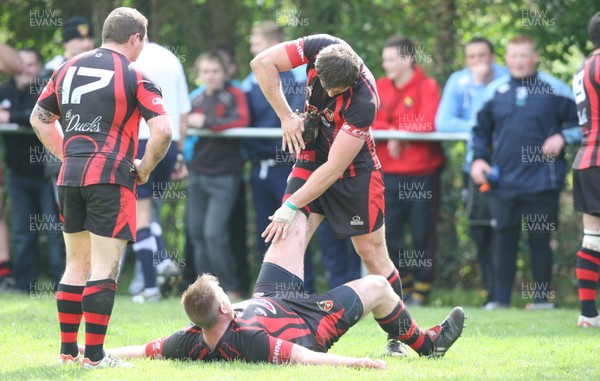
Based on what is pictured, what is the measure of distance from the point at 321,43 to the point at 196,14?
678 cm

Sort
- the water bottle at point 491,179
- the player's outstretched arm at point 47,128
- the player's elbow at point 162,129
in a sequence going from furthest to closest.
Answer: the water bottle at point 491,179 → the player's outstretched arm at point 47,128 → the player's elbow at point 162,129

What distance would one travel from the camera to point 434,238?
10.7m

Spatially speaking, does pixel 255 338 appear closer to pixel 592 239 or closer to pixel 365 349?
pixel 365 349

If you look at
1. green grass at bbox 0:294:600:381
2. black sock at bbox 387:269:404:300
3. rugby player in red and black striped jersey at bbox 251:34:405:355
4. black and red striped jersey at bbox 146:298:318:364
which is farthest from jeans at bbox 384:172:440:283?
black and red striped jersey at bbox 146:298:318:364

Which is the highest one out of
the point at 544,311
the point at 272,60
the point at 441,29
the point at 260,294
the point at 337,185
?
the point at 441,29

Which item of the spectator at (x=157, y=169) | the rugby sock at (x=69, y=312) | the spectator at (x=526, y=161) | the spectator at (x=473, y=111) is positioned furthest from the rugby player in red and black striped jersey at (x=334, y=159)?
the spectator at (x=473, y=111)

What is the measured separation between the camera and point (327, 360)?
19.0 ft

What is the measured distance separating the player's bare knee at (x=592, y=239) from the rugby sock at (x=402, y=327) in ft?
8.32

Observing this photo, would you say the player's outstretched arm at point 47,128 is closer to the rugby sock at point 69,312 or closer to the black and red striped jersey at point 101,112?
the black and red striped jersey at point 101,112

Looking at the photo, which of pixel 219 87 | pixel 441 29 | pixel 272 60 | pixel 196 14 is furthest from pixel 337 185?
pixel 196 14

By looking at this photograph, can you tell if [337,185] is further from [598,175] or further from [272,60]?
[598,175]

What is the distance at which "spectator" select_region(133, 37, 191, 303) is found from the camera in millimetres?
9992

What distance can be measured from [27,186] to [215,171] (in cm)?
216

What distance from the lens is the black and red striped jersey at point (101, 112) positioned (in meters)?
6.14
